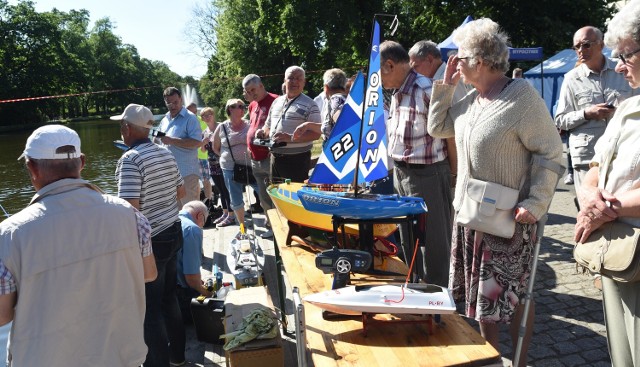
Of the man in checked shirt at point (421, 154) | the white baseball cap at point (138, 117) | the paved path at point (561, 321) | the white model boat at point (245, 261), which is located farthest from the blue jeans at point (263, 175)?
the man in checked shirt at point (421, 154)

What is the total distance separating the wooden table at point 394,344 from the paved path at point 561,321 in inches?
62.7

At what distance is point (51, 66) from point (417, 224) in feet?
199

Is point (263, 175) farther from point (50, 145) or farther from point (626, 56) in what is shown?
point (626, 56)

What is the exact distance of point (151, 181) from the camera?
3320 mm

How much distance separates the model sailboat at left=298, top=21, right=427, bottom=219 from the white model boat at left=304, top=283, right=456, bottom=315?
56cm

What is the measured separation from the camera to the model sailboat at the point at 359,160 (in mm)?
2523

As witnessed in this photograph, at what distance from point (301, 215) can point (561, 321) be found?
2263mm

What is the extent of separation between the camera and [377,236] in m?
2.77

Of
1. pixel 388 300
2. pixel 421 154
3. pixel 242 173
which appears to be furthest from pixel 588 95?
pixel 242 173

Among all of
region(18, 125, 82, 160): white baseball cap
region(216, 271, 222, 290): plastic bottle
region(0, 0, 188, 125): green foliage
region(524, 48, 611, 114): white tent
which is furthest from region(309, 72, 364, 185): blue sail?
region(0, 0, 188, 125): green foliage

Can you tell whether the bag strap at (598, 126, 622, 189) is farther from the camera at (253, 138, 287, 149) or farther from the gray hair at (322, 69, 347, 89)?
the gray hair at (322, 69, 347, 89)

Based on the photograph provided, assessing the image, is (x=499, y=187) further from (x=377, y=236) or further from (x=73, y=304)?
(x=73, y=304)

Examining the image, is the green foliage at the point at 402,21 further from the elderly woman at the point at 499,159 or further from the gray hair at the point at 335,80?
the elderly woman at the point at 499,159

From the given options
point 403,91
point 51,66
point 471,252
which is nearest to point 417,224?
point 471,252
